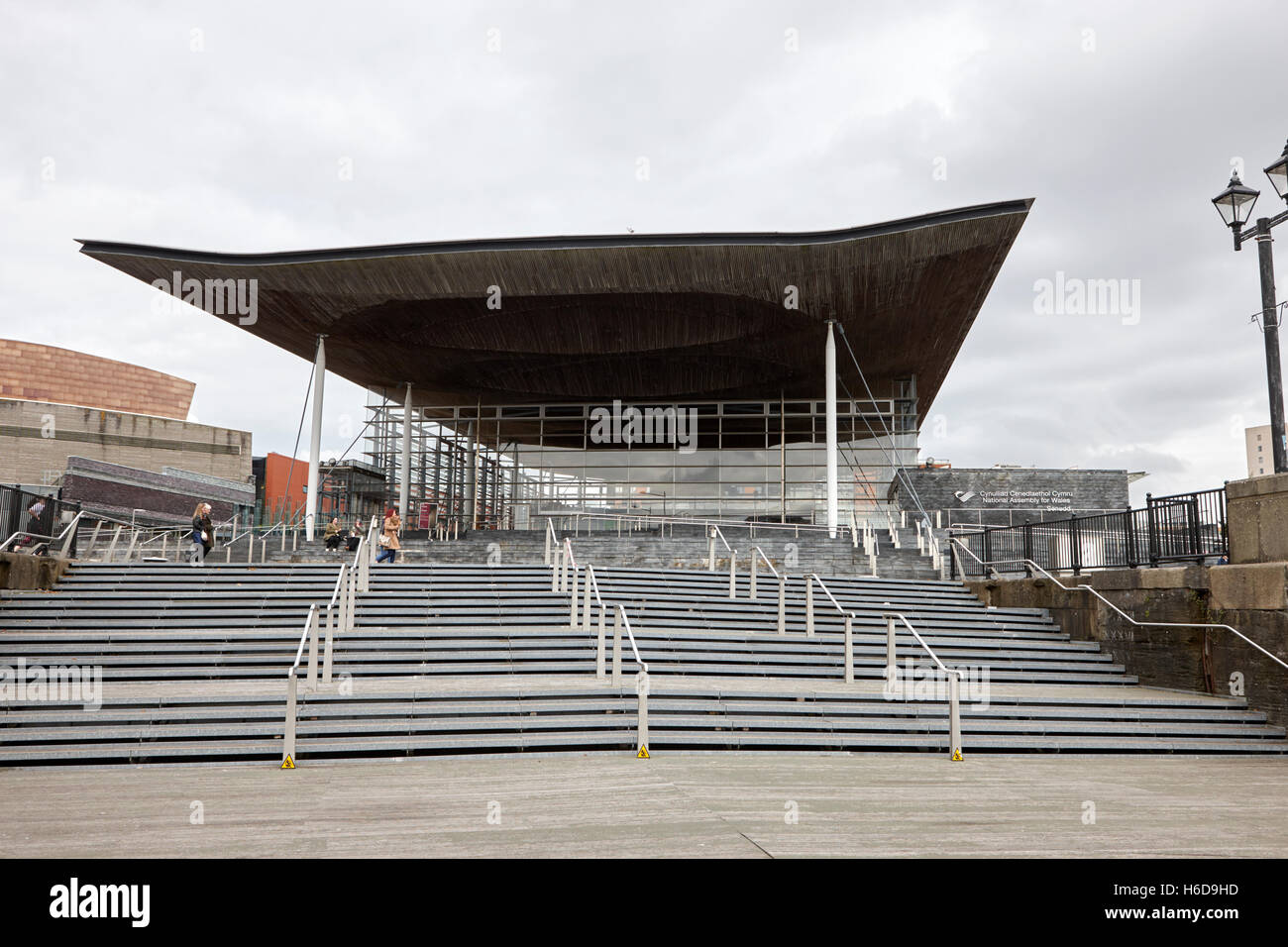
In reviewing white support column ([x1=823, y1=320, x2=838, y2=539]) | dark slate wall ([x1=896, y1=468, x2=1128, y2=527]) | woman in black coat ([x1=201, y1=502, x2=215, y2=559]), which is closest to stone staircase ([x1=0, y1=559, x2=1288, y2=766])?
woman in black coat ([x1=201, y1=502, x2=215, y2=559])

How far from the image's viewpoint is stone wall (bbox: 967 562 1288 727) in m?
11.3

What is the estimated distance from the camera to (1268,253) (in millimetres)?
11281

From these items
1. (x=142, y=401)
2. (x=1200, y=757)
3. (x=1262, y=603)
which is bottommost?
(x=1200, y=757)

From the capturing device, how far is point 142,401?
6475cm

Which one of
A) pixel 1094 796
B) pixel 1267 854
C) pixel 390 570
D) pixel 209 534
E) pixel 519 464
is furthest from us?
pixel 519 464

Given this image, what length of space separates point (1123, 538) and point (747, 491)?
2006cm

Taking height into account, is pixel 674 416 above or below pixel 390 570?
above

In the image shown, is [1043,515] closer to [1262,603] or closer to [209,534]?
[1262,603]

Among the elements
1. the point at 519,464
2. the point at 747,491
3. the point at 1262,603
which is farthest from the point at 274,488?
the point at 1262,603

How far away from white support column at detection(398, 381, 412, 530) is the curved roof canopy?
4.01 feet

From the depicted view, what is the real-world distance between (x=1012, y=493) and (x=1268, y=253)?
871 inches

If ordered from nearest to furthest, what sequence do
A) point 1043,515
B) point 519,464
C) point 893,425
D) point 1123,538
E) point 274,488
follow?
point 1123,538 < point 1043,515 < point 893,425 < point 519,464 < point 274,488

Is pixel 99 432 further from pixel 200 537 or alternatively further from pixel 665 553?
pixel 665 553

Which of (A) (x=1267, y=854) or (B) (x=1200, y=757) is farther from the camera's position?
(B) (x=1200, y=757)
